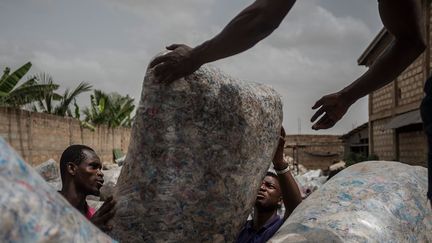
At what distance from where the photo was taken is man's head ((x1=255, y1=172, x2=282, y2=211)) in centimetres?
261

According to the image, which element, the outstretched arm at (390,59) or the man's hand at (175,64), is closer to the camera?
the man's hand at (175,64)

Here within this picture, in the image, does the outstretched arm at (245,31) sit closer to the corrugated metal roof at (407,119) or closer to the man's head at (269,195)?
the man's head at (269,195)

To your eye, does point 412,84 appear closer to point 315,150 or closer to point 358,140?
point 358,140

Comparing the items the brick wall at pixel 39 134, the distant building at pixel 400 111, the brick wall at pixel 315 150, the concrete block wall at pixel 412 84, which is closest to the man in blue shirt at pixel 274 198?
the brick wall at pixel 39 134

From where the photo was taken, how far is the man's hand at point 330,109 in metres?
1.96

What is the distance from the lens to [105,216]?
1776 mm

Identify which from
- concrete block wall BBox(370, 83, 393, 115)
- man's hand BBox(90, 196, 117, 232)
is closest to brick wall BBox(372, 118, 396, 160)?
concrete block wall BBox(370, 83, 393, 115)

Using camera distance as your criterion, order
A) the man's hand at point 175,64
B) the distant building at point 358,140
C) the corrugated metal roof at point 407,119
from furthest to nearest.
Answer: the distant building at point 358,140 → the corrugated metal roof at point 407,119 → the man's hand at point 175,64

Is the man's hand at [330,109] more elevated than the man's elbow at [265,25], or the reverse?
the man's elbow at [265,25]

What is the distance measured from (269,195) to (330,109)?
84cm

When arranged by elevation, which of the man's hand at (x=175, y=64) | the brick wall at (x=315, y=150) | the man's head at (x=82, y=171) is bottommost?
the brick wall at (x=315, y=150)

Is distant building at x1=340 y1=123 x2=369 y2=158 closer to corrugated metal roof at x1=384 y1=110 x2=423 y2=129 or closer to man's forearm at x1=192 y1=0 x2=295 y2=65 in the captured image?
corrugated metal roof at x1=384 y1=110 x2=423 y2=129

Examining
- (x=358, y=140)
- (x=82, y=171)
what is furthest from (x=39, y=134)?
(x=358, y=140)

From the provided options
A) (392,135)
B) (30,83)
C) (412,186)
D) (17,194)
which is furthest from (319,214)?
(392,135)
